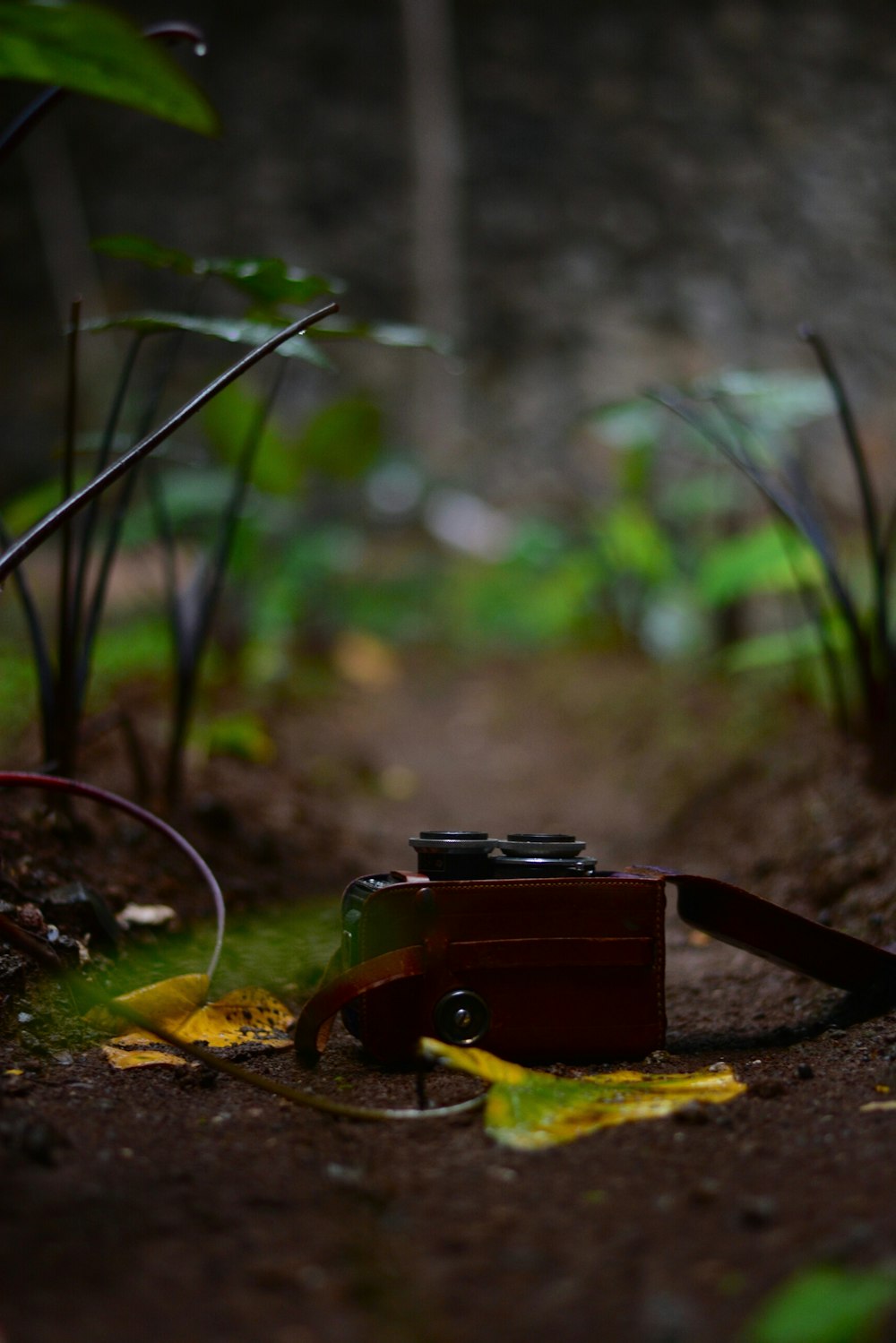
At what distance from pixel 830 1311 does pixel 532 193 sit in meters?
5.60

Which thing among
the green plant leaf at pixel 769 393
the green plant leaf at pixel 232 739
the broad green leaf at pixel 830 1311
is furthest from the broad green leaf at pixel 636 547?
the broad green leaf at pixel 830 1311

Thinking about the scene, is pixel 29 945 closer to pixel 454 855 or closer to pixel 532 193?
pixel 454 855

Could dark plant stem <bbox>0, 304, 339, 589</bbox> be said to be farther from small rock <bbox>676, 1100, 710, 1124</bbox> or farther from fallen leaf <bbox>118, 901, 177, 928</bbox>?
small rock <bbox>676, 1100, 710, 1124</bbox>

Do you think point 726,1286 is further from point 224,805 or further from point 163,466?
point 163,466

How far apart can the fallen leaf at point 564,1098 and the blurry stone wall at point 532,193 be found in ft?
15.3

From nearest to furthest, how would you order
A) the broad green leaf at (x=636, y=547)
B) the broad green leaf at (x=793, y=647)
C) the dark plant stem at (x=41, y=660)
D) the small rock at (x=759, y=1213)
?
the small rock at (x=759, y=1213)
the dark plant stem at (x=41, y=660)
the broad green leaf at (x=793, y=647)
the broad green leaf at (x=636, y=547)

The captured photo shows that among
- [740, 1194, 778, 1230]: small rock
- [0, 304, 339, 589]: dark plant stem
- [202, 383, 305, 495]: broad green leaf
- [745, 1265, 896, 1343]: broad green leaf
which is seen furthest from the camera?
[202, 383, 305, 495]: broad green leaf

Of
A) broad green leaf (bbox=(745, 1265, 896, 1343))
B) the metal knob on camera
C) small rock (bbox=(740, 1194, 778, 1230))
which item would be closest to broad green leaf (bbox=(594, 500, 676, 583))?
the metal knob on camera

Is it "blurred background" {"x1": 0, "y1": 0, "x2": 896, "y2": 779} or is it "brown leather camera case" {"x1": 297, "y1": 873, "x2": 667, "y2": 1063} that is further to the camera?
"blurred background" {"x1": 0, "y1": 0, "x2": 896, "y2": 779}

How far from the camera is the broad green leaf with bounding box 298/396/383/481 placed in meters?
3.28

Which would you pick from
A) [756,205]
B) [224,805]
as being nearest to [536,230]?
[756,205]

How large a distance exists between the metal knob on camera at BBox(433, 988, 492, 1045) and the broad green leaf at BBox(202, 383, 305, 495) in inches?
89.7

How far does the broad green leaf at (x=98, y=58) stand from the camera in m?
0.62

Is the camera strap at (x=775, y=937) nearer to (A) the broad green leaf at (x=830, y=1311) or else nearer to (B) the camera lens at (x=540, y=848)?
(B) the camera lens at (x=540, y=848)
